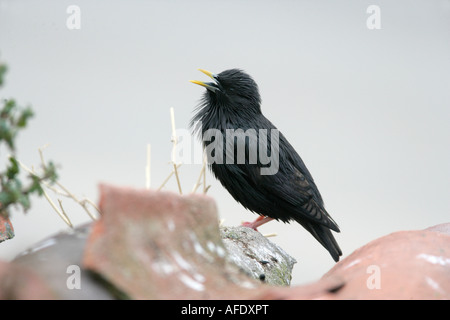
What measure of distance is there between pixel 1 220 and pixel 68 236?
4.41 ft

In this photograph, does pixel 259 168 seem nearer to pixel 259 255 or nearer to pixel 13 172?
pixel 259 255

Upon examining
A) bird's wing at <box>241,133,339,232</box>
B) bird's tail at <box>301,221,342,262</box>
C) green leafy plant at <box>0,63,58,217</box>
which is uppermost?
green leafy plant at <box>0,63,58,217</box>

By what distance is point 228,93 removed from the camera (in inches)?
146

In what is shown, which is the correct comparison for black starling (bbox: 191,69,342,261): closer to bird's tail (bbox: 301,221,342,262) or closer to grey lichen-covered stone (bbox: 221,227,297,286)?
bird's tail (bbox: 301,221,342,262)

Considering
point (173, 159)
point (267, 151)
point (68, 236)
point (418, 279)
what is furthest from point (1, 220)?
point (418, 279)

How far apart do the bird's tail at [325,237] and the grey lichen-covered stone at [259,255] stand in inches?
10.4

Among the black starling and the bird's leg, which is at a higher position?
the black starling

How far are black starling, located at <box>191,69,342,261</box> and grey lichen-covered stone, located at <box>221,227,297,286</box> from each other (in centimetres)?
26

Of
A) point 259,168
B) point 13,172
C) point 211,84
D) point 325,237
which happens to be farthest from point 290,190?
point 13,172

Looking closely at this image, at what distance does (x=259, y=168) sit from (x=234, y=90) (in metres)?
0.63

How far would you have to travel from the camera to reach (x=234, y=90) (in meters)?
3.70

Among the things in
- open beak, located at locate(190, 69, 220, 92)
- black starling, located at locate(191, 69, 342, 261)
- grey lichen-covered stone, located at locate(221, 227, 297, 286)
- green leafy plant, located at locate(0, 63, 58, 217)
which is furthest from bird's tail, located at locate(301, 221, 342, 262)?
green leafy plant, located at locate(0, 63, 58, 217)

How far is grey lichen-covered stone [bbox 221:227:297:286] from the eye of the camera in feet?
9.14
